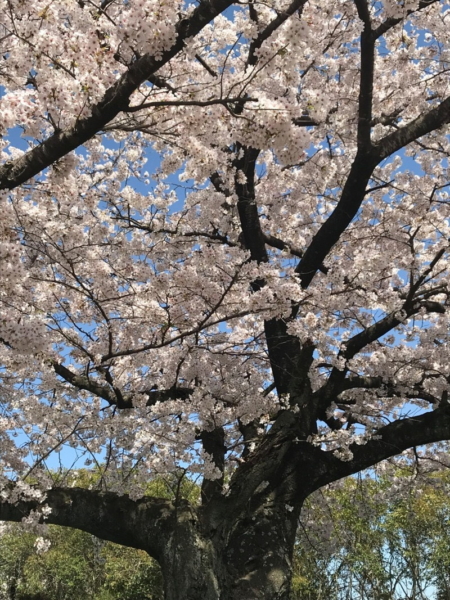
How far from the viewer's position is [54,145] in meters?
3.21

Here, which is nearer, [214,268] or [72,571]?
[214,268]

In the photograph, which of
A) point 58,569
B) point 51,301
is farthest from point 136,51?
point 58,569

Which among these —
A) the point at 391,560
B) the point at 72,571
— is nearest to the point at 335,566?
the point at 391,560

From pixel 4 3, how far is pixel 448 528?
70.4 ft

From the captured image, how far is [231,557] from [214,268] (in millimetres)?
3275

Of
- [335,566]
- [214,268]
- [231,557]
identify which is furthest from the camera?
[335,566]

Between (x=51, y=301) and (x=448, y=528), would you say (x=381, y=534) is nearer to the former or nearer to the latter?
(x=448, y=528)

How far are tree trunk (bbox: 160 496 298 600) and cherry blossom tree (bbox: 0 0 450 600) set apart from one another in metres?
0.02

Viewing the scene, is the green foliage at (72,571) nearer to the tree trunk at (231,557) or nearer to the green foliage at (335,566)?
the green foliage at (335,566)

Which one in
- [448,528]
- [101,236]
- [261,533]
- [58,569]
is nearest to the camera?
[261,533]

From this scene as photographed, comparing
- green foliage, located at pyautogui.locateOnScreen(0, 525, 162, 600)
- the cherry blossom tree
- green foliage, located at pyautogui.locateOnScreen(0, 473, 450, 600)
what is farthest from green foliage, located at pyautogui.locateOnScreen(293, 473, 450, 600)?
the cherry blossom tree

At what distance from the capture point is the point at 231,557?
17.7ft

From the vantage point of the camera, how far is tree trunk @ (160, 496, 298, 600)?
16.0 feet

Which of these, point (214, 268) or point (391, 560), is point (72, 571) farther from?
point (214, 268)
